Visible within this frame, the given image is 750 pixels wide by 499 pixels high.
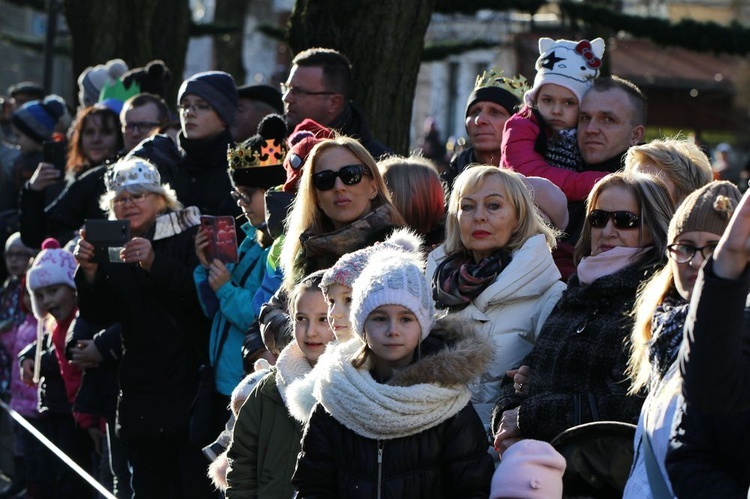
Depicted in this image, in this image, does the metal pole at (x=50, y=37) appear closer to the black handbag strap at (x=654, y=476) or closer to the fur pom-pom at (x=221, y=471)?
the fur pom-pom at (x=221, y=471)

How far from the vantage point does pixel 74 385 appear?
8.52 meters

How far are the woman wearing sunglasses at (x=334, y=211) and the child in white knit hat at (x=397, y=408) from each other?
1.15m

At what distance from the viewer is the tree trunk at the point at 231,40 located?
21203mm

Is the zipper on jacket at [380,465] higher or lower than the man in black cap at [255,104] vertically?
lower

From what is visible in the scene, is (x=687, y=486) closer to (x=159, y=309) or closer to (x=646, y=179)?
(x=646, y=179)

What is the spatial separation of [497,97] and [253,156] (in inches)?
51.8

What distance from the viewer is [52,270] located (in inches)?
346

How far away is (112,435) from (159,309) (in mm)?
875

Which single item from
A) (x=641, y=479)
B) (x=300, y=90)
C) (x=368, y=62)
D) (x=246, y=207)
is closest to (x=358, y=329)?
(x=641, y=479)

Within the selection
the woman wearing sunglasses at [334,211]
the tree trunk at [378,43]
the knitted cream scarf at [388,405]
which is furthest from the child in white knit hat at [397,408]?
the tree trunk at [378,43]

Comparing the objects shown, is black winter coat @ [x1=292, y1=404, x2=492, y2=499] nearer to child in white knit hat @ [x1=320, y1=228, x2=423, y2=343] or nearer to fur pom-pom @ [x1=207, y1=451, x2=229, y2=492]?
child in white knit hat @ [x1=320, y1=228, x2=423, y2=343]

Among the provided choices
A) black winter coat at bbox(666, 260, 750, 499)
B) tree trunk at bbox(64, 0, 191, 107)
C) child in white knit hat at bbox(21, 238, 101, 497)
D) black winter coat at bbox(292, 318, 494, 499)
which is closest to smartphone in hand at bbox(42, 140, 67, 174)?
child in white knit hat at bbox(21, 238, 101, 497)

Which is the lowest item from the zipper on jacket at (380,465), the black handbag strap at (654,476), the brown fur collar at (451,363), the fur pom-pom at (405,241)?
the zipper on jacket at (380,465)

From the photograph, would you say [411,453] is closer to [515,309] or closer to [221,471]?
[515,309]
